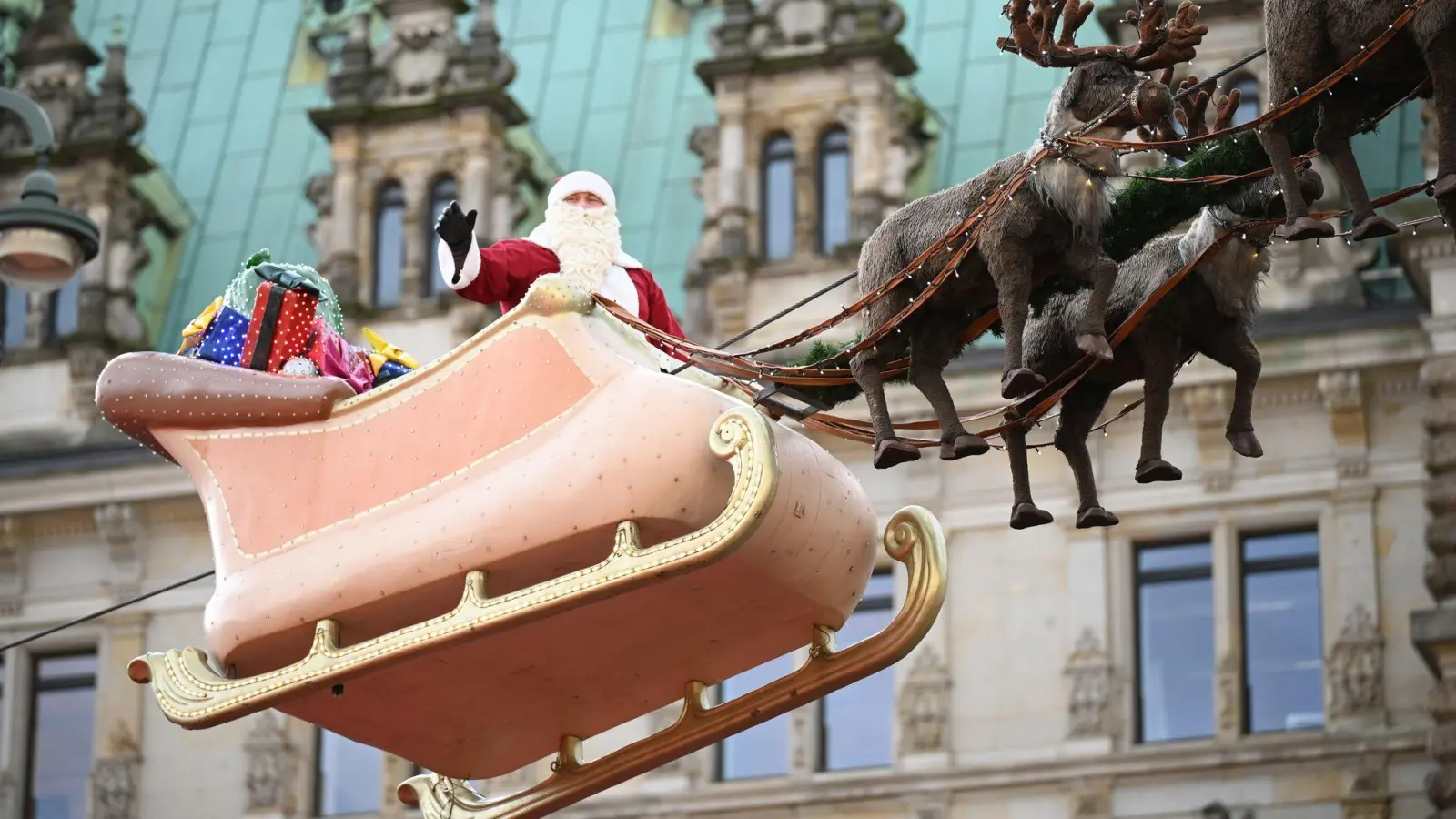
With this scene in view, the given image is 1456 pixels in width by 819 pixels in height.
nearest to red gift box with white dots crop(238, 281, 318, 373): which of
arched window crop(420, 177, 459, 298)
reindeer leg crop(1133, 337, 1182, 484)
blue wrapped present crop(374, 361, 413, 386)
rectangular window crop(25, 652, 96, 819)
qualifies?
blue wrapped present crop(374, 361, 413, 386)

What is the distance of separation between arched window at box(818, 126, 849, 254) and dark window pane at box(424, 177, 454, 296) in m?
3.24

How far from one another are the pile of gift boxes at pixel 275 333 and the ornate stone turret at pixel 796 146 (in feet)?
46.7

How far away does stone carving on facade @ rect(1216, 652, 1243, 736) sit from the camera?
26.3 m

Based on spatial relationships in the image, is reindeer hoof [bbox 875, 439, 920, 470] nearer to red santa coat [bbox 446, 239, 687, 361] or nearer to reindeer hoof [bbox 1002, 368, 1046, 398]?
reindeer hoof [bbox 1002, 368, 1046, 398]

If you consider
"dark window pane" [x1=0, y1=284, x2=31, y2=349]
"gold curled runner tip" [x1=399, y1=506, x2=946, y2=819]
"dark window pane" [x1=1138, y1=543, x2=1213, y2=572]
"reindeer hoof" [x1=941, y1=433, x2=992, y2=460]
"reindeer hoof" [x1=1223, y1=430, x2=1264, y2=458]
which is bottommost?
→ "gold curled runner tip" [x1=399, y1=506, x2=946, y2=819]

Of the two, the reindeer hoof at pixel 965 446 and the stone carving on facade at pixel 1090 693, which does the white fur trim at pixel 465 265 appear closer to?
the reindeer hoof at pixel 965 446

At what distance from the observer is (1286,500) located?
88.0 ft

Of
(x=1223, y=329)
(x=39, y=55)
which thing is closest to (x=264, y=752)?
(x=39, y=55)

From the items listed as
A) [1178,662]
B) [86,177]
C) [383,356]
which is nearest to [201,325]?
[383,356]

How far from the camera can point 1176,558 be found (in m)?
27.2

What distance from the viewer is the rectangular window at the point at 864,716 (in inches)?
1086

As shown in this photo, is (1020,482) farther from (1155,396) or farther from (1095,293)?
(1095,293)

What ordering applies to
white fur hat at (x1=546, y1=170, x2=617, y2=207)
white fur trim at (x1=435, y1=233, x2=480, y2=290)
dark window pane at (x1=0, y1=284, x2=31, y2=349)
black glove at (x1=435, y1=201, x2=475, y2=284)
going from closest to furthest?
black glove at (x1=435, y1=201, x2=475, y2=284), white fur trim at (x1=435, y1=233, x2=480, y2=290), white fur hat at (x1=546, y1=170, x2=617, y2=207), dark window pane at (x1=0, y1=284, x2=31, y2=349)

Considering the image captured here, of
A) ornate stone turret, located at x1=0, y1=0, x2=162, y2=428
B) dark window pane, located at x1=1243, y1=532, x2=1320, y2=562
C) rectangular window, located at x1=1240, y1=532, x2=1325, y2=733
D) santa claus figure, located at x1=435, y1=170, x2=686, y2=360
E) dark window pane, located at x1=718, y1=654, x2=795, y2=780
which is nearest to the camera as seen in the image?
santa claus figure, located at x1=435, y1=170, x2=686, y2=360
